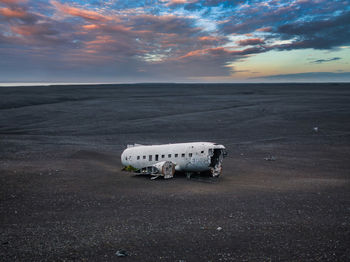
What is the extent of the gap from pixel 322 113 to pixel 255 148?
3871 centimetres

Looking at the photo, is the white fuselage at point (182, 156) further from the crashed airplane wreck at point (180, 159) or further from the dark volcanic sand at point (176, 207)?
the dark volcanic sand at point (176, 207)

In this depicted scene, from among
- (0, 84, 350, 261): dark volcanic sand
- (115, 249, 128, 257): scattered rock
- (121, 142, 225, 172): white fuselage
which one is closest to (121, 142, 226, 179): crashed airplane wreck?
(121, 142, 225, 172): white fuselage

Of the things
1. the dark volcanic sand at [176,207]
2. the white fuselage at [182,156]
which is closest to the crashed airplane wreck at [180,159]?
the white fuselage at [182,156]

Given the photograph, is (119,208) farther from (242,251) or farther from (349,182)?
(349,182)

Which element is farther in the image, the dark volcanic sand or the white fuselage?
the white fuselage

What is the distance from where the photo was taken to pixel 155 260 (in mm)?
10828

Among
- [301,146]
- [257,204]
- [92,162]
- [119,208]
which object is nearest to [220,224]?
[257,204]

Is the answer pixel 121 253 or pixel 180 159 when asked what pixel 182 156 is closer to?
pixel 180 159

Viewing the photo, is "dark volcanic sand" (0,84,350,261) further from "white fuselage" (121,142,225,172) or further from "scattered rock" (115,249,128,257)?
"white fuselage" (121,142,225,172)

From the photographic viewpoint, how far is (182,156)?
23.2m

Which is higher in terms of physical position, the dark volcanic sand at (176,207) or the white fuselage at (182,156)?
the white fuselage at (182,156)

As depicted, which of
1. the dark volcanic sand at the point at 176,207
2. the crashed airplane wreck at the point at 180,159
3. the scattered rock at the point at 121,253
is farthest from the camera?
the crashed airplane wreck at the point at 180,159

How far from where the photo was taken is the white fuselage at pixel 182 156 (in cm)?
2273

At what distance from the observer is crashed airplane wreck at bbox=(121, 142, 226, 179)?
22.7 metres
